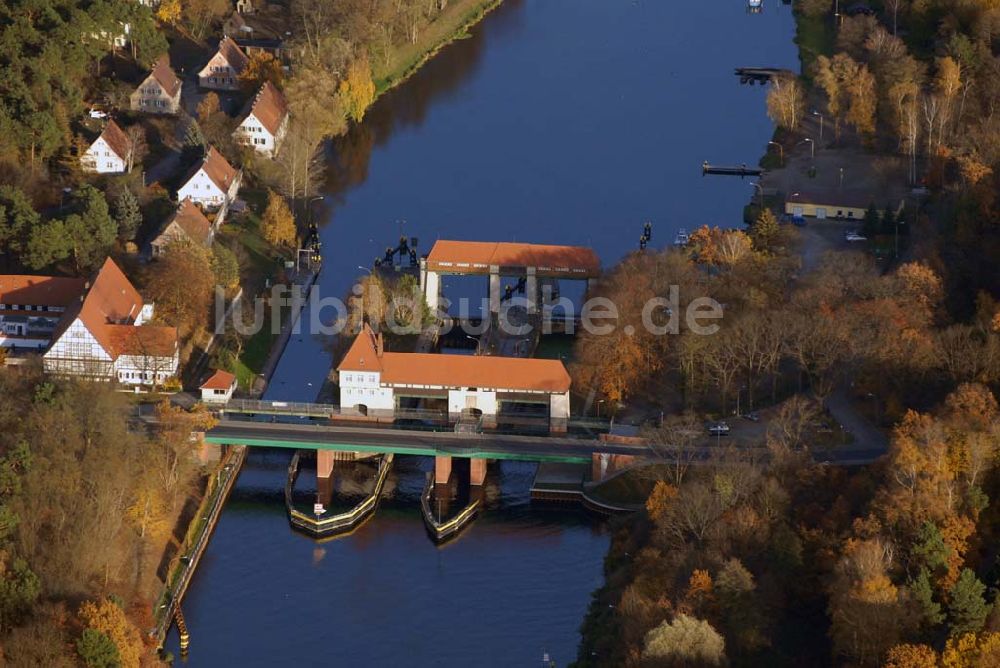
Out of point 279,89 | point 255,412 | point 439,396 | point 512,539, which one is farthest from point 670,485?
point 279,89

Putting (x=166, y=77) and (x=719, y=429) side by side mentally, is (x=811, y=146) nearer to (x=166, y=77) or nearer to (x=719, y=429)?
(x=166, y=77)

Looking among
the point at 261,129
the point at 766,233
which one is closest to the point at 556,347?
the point at 766,233

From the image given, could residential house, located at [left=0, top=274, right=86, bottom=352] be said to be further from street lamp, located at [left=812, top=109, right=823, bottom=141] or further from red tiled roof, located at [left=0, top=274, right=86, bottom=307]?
street lamp, located at [left=812, top=109, right=823, bottom=141]

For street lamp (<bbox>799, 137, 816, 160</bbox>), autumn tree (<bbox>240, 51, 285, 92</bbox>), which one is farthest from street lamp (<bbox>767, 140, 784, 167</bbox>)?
autumn tree (<bbox>240, 51, 285, 92</bbox>)

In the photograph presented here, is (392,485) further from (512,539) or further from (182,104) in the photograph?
(182,104)

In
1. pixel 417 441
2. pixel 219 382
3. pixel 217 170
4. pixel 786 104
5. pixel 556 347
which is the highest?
pixel 786 104

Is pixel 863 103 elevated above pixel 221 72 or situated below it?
below
